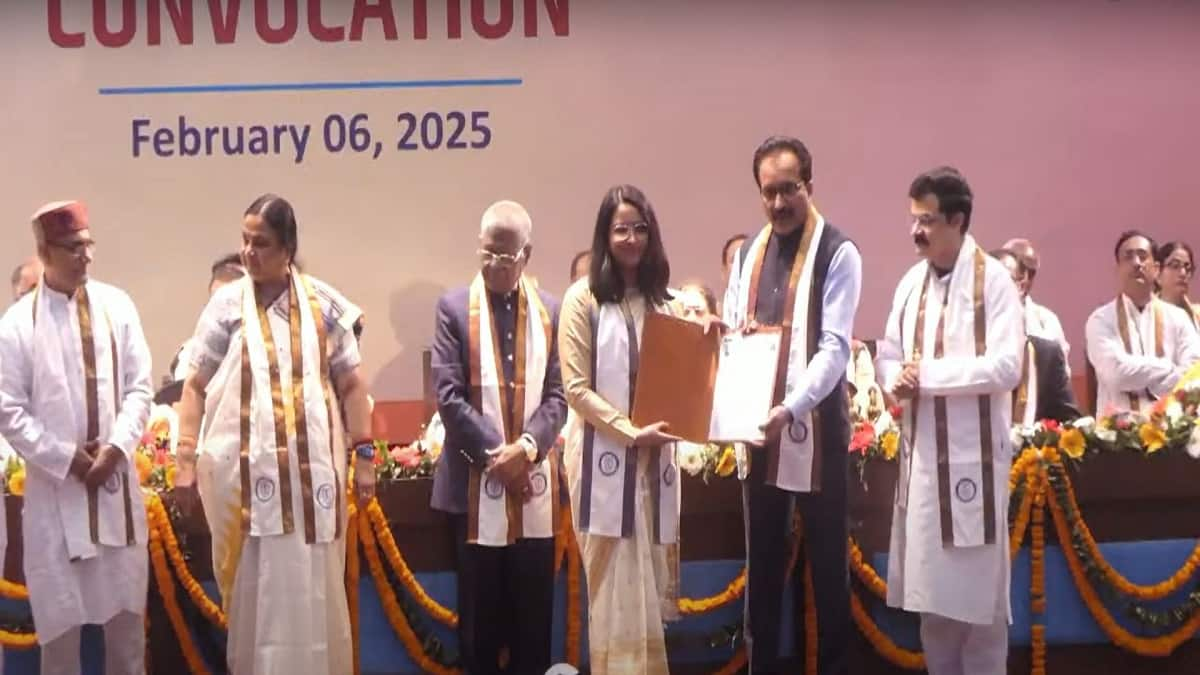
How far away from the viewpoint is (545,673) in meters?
4.23

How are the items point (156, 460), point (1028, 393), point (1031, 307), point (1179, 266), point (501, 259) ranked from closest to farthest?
point (501, 259) → point (156, 460) → point (1028, 393) → point (1031, 307) → point (1179, 266)

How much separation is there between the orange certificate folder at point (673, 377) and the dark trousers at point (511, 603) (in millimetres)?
581

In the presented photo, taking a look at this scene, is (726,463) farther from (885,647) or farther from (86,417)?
(86,417)

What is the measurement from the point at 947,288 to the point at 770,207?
1.83 ft

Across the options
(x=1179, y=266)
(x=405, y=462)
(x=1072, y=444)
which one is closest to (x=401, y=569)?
(x=405, y=462)

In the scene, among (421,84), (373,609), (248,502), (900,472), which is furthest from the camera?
(421,84)

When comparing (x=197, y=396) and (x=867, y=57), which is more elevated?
(x=867, y=57)

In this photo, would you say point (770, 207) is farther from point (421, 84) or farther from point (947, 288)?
point (421, 84)

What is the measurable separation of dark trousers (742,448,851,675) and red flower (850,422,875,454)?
1.41ft

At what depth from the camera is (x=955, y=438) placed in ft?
13.8

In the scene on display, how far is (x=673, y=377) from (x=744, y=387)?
8.4 inches

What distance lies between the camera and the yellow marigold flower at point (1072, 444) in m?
4.75

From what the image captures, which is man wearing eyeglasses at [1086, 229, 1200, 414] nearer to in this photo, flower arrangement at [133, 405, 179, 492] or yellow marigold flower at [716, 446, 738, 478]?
yellow marigold flower at [716, 446, 738, 478]

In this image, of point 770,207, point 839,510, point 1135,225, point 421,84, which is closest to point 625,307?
point 770,207
